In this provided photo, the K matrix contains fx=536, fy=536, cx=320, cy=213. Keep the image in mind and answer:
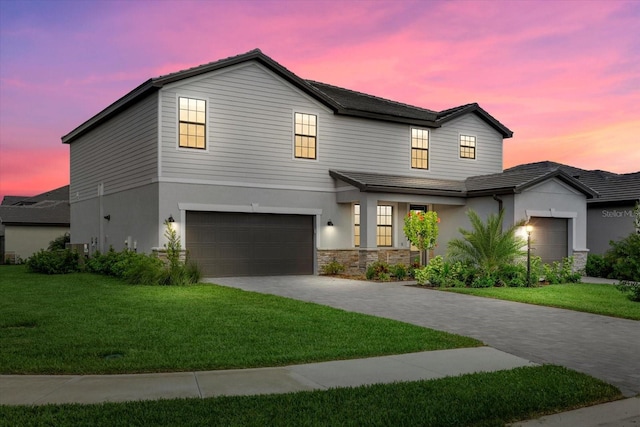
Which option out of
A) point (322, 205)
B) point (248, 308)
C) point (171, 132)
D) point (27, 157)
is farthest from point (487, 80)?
point (27, 157)

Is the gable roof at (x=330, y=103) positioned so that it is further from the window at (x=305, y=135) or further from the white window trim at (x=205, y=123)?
the window at (x=305, y=135)

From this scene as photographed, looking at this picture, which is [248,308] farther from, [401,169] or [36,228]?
[36,228]

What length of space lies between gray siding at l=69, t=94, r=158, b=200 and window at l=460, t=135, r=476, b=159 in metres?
13.9

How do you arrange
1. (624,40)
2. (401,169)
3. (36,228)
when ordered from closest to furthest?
1. (624,40)
2. (401,169)
3. (36,228)

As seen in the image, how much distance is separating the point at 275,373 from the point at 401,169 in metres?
17.9

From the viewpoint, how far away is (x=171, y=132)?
704 inches

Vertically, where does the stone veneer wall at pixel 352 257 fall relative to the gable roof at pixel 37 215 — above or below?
below

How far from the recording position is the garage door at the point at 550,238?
830 inches

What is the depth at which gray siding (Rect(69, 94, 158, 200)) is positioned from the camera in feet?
60.6

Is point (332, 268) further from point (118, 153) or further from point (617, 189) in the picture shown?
point (617, 189)

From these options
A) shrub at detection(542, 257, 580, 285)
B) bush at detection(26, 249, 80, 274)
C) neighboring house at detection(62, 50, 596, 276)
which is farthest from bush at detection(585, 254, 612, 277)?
bush at detection(26, 249, 80, 274)

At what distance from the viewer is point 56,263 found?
20.2 metres

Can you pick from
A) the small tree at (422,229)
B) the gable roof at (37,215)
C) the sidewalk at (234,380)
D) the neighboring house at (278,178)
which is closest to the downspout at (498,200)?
the neighboring house at (278,178)

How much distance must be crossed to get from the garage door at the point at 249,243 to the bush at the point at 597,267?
442 inches
